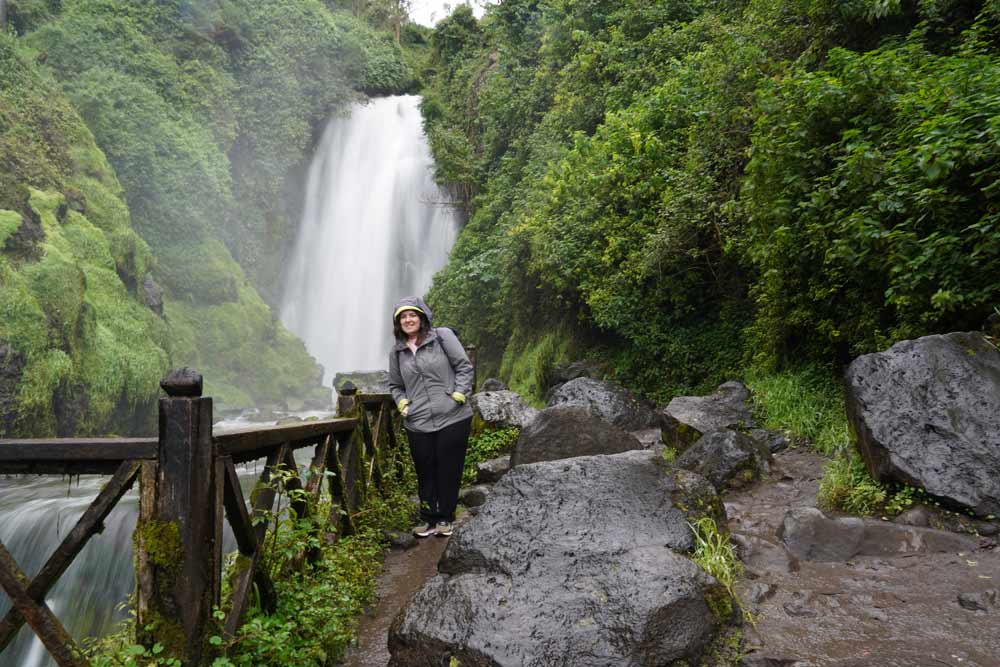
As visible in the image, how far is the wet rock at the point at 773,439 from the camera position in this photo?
6426mm

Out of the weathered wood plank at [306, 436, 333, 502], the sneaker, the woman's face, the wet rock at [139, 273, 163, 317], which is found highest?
the woman's face

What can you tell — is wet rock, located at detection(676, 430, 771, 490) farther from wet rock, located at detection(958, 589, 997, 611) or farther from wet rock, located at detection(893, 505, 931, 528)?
wet rock, located at detection(958, 589, 997, 611)

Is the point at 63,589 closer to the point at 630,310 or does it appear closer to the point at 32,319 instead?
the point at 32,319

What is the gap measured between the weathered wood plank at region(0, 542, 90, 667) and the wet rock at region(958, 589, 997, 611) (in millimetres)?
3851

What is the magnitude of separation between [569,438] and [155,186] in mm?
20249

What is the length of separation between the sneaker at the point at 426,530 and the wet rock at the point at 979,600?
3508 mm

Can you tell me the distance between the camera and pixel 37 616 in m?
2.09

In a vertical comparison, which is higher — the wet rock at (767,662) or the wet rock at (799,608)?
the wet rock at (767,662)

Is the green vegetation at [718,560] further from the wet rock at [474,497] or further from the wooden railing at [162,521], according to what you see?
the wet rock at [474,497]

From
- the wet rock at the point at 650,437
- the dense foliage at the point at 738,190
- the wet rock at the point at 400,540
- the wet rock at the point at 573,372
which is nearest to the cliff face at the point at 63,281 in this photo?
the dense foliage at the point at 738,190

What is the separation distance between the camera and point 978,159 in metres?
4.41

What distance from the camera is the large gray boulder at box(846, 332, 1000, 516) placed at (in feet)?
13.2

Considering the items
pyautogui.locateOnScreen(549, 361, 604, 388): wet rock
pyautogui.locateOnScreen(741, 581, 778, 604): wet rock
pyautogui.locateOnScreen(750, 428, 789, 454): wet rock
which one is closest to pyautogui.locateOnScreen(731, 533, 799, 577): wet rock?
→ pyautogui.locateOnScreen(741, 581, 778, 604): wet rock

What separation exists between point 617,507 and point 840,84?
191 inches
